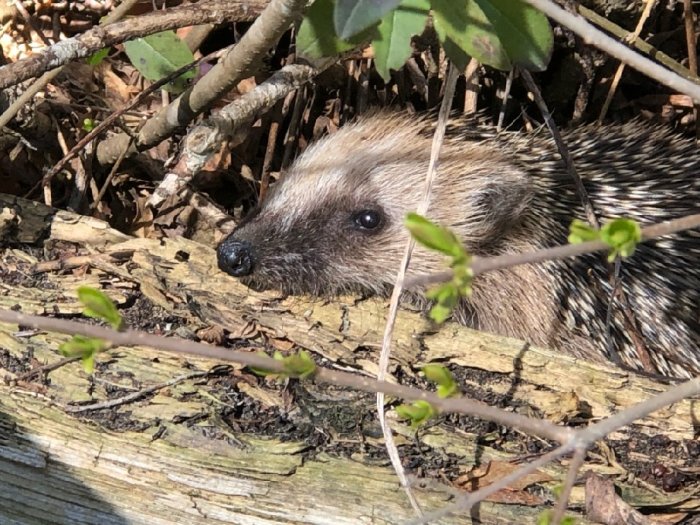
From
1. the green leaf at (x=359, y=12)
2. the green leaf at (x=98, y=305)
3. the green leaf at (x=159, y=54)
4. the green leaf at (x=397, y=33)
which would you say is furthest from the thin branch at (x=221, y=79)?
the green leaf at (x=98, y=305)

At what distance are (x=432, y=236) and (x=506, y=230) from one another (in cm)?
173

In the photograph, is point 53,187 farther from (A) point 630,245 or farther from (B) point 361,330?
(A) point 630,245

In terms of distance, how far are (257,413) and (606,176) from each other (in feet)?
5.14

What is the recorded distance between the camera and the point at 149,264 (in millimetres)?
2389

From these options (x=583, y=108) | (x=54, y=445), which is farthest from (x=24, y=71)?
(x=583, y=108)

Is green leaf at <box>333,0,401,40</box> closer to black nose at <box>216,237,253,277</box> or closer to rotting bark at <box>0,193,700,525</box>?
rotting bark at <box>0,193,700,525</box>

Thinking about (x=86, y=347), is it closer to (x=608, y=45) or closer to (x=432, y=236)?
(x=432, y=236)

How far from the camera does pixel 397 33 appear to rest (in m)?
1.94

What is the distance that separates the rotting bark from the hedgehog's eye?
645 mm

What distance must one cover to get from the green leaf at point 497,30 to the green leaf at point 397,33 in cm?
5

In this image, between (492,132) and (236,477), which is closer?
(236,477)

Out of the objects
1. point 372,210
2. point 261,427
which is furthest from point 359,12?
point 372,210

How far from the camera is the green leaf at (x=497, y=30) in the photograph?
191 cm

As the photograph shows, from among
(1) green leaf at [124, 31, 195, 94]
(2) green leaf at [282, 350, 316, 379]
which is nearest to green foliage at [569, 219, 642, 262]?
(2) green leaf at [282, 350, 316, 379]
